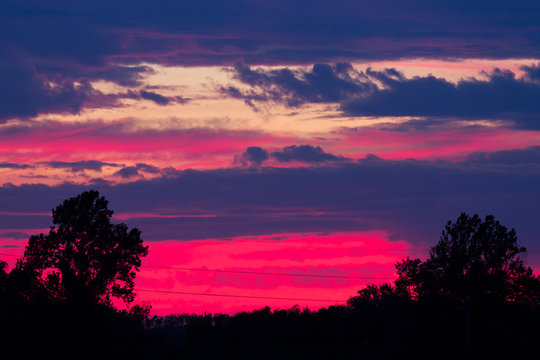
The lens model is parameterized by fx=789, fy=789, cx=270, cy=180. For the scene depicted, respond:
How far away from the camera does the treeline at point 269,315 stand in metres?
82.4

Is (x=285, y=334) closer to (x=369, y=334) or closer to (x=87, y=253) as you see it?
(x=369, y=334)

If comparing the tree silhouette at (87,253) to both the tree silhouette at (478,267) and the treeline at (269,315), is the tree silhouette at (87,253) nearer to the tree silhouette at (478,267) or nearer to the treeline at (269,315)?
the treeline at (269,315)

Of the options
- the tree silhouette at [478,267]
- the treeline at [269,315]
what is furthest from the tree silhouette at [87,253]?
the tree silhouette at [478,267]

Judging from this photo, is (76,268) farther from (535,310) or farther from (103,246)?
(535,310)

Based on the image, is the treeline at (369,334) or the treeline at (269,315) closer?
the treeline at (269,315)

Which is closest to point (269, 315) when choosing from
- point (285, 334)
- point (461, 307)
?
point (285, 334)

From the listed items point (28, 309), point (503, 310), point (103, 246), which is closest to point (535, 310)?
point (503, 310)

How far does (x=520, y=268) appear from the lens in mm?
105562

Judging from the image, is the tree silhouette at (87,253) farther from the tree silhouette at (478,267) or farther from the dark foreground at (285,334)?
the tree silhouette at (478,267)

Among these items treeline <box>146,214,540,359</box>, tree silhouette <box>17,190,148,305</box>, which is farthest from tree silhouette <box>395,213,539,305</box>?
tree silhouette <box>17,190,148,305</box>

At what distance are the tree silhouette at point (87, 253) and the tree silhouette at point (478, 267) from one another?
139 ft

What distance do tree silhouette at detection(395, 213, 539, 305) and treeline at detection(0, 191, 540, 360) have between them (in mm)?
134

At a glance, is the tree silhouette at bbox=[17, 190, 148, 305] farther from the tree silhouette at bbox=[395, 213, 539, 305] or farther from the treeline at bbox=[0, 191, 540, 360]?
the tree silhouette at bbox=[395, 213, 539, 305]

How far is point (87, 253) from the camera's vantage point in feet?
278
